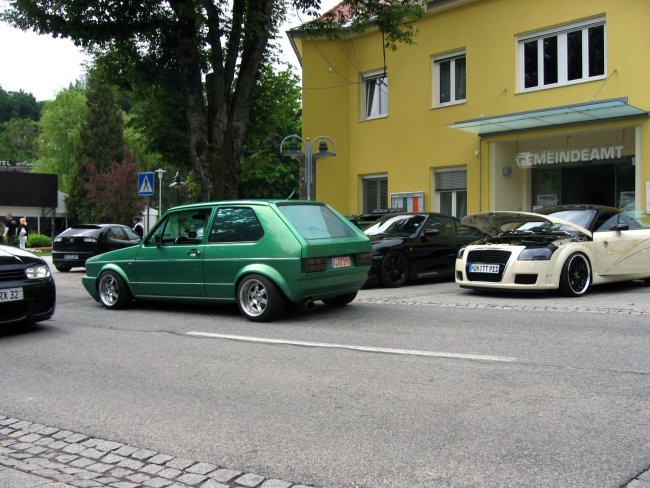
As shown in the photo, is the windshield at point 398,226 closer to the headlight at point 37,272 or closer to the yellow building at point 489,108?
the yellow building at point 489,108

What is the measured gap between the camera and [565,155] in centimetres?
1819

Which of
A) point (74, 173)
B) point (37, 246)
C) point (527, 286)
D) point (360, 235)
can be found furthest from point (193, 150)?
point (74, 173)

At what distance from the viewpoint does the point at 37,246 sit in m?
40.1

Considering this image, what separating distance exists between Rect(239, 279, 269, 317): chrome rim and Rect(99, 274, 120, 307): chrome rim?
2.73 meters

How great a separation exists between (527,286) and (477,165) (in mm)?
10176

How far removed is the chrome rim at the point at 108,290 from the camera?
9992mm

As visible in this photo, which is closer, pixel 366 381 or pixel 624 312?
pixel 366 381

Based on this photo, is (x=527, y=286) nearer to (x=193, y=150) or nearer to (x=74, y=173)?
(x=193, y=150)

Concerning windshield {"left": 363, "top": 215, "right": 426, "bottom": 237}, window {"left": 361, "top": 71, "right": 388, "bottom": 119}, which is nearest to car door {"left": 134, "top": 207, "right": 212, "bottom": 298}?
windshield {"left": 363, "top": 215, "right": 426, "bottom": 237}

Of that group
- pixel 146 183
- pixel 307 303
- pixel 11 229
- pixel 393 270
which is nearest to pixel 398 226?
pixel 393 270

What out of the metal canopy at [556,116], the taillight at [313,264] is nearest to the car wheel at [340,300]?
the taillight at [313,264]

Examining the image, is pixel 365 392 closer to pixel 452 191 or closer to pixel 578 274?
pixel 578 274

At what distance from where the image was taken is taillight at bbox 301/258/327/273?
7809 millimetres

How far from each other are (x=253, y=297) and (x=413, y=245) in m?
5.22
